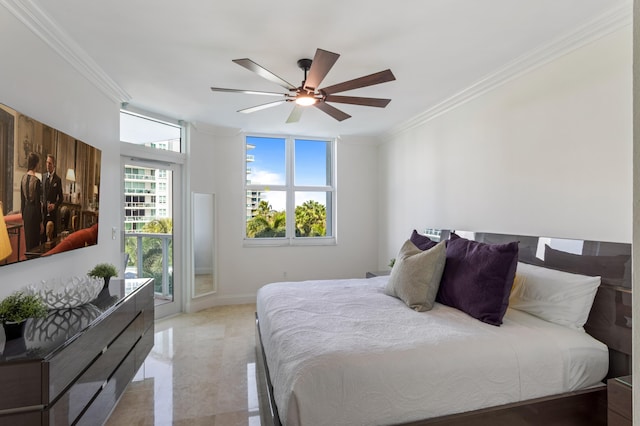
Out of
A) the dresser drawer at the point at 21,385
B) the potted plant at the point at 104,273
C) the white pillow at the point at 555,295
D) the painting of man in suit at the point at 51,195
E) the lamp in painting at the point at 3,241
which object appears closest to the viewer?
the dresser drawer at the point at 21,385

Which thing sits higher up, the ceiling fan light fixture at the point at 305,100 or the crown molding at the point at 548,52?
the crown molding at the point at 548,52

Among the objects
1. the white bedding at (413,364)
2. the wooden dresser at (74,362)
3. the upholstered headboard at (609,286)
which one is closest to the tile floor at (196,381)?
the wooden dresser at (74,362)

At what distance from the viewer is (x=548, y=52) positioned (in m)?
2.46

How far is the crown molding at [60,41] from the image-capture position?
6.33ft

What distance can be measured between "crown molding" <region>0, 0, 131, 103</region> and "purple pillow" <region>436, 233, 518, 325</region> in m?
3.21

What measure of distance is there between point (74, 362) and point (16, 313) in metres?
0.33

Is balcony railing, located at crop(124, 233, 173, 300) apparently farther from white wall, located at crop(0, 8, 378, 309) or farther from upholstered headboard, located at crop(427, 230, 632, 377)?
upholstered headboard, located at crop(427, 230, 632, 377)

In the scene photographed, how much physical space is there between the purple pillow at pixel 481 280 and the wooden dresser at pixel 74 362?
2216mm

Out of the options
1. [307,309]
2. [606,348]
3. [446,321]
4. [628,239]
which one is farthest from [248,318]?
[628,239]

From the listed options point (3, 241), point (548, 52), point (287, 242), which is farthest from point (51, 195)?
point (548, 52)

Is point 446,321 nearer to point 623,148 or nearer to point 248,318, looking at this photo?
point 623,148

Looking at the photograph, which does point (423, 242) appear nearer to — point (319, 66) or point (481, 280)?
point (481, 280)

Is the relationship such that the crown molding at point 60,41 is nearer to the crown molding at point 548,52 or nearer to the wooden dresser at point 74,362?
the wooden dresser at point 74,362

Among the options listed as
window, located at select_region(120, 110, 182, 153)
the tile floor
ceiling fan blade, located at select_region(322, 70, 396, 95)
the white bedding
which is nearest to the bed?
the white bedding
